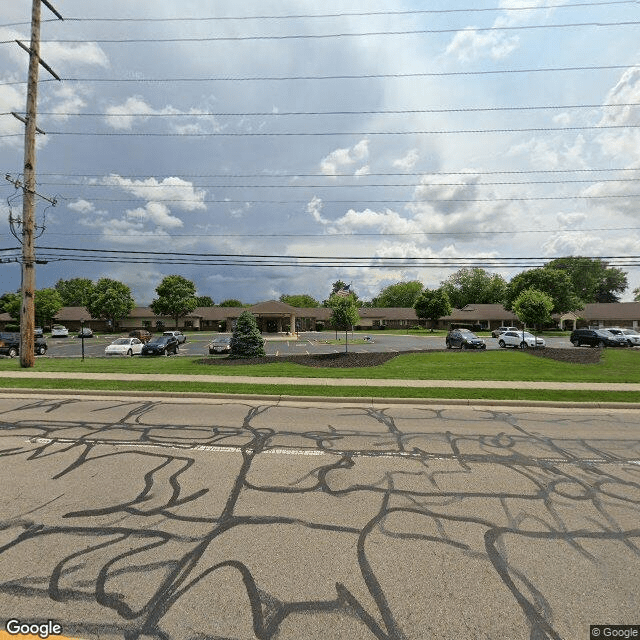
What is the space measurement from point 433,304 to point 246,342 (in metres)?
52.1

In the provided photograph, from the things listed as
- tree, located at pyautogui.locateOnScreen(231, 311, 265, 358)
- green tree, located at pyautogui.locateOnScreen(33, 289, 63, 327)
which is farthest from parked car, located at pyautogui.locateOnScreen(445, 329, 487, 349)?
green tree, located at pyautogui.locateOnScreen(33, 289, 63, 327)

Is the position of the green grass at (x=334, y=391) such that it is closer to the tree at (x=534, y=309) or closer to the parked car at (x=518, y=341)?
the parked car at (x=518, y=341)

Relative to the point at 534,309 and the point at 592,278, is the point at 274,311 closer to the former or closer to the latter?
the point at 534,309

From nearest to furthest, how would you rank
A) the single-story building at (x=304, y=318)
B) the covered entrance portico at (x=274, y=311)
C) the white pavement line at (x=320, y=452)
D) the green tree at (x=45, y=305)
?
1. the white pavement line at (x=320, y=452)
2. the covered entrance portico at (x=274, y=311)
3. the single-story building at (x=304, y=318)
4. the green tree at (x=45, y=305)

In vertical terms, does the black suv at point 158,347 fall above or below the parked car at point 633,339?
below

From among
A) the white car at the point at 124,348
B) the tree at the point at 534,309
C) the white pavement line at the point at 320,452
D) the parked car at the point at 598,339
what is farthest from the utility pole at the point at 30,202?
the tree at the point at 534,309

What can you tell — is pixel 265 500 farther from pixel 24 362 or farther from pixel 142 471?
pixel 24 362

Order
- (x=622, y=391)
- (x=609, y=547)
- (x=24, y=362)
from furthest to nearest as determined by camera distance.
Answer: (x=24, y=362) → (x=622, y=391) → (x=609, y=547)

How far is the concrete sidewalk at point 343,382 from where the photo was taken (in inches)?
459

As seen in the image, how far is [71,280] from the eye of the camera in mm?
105562

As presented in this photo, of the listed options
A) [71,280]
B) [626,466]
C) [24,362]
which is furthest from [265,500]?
[71,280]

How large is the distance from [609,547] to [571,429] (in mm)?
4866

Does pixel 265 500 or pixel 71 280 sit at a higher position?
pixel 71 280

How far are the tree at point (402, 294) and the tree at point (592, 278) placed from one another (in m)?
42.9
